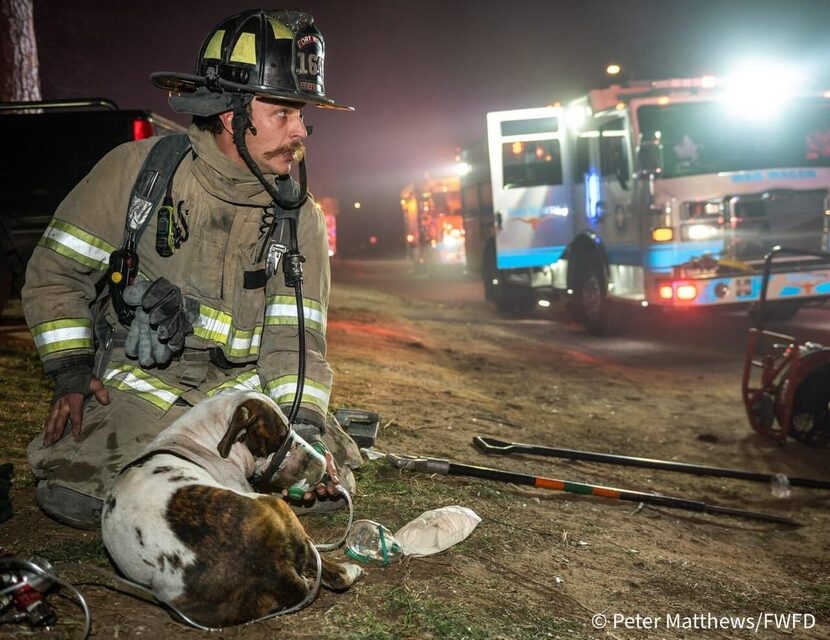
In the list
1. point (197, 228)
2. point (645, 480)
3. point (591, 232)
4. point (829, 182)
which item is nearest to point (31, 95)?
point (591, 232)

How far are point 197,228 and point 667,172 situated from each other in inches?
287

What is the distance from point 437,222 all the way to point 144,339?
2329 centimetres

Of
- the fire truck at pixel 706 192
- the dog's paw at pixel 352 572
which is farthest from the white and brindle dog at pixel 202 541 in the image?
the fire truck at pixel 706 192

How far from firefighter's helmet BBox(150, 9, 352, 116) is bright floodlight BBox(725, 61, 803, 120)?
301 inches

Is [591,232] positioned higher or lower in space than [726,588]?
higher

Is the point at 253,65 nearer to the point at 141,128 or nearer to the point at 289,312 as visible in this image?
the point at 289,312

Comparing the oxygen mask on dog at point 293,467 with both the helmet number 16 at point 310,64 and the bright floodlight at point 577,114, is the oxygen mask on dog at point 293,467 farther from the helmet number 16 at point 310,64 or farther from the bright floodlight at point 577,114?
the bright floodlight at point 577,114

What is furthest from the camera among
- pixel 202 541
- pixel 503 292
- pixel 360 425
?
pixel 503 292

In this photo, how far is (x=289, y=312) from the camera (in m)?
3.39

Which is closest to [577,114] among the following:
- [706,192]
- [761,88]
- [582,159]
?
[582,159]

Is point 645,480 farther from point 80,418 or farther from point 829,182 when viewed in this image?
point 829,182

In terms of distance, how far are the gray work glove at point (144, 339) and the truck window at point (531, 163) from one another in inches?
381

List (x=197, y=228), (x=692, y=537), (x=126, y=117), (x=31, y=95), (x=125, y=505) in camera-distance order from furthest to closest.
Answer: (x=31, y=95) → (x=126, y=117) → (x=692, y=537) → (x=197, y=228) → (x=125, y=505)

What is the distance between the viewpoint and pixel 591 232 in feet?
37.0
